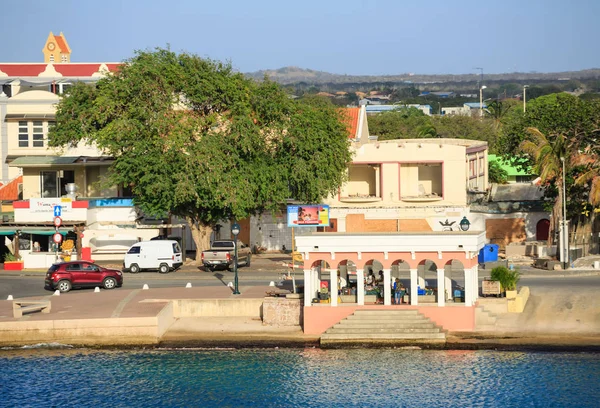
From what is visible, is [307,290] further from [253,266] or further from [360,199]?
[360,199]

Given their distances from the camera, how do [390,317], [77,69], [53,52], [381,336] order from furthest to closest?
[53,52], [77,69], [390,317], [381,336]

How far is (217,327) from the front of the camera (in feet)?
146

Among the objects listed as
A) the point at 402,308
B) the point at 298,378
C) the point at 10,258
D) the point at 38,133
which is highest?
the point at 38,133

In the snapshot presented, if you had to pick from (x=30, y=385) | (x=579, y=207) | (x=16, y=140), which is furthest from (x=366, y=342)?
(x=16, y=140)

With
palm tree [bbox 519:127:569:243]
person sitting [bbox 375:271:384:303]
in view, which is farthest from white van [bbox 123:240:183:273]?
palm tree [bbox 519:127:569:243]

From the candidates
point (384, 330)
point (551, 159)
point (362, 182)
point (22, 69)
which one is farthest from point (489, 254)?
point (22, 69)

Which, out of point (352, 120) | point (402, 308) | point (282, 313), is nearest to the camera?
point (402, 308)

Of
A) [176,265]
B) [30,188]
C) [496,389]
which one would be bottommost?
[496,389]

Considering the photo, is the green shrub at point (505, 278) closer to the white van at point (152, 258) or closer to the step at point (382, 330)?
the step at point (382, 330)

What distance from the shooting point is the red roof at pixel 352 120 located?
72.6 metres

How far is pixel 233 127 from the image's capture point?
5894 cm

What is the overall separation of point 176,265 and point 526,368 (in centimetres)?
2580

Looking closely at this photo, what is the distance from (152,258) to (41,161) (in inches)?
633

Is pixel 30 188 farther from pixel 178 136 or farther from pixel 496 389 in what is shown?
pixel 496 389
